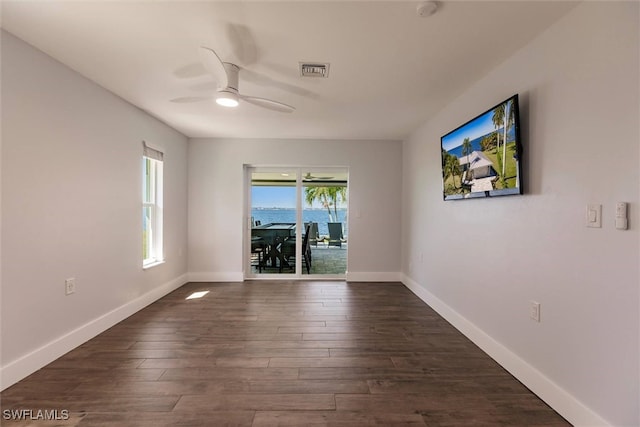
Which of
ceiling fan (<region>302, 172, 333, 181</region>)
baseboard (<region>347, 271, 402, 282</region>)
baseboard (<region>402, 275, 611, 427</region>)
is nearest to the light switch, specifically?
baseboard (<region>402, 275, 611, 427</region>)

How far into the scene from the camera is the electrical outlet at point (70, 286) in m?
2.41

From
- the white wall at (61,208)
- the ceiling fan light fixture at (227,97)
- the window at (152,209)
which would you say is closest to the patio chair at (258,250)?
the window at (152,209)

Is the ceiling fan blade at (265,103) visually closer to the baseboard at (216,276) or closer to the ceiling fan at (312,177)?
the ceiling fan at (312,177)

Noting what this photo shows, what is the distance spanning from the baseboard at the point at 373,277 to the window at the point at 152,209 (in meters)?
2.93

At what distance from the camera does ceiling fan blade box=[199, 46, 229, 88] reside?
1.86m

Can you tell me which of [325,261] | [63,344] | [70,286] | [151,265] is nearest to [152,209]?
[151,265]

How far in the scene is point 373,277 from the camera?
4.96 metres

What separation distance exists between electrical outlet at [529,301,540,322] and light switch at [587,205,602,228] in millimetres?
658

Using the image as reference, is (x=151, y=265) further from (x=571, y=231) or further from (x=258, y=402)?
(x=571, y=231)

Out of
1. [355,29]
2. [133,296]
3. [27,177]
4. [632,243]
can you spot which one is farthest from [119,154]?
[632,243]

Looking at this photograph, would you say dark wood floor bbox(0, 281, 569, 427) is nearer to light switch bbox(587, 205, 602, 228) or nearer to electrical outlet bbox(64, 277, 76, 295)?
electrical outlet bbox(64, 277, 76, 295)

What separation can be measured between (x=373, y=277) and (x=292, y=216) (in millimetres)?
1747

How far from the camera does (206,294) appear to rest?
162 inches

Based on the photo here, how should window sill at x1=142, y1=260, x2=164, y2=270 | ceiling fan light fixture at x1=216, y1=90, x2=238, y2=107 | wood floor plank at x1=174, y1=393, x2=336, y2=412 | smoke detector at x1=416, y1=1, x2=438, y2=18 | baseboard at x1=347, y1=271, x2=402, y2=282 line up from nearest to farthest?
smoke detector at x1=416, y1=1, x2=438, y2=18 → wood floor plank at x1=174, y1=393, x2=336, y2=412 → ceiling fan light fixture at x1=216, y1=90, x2=238, y2=107 → window sill at x1=142, y1=260, x2=164, y2=270 → baseboard at x1=347, y1=271, x2=402, y2=282
